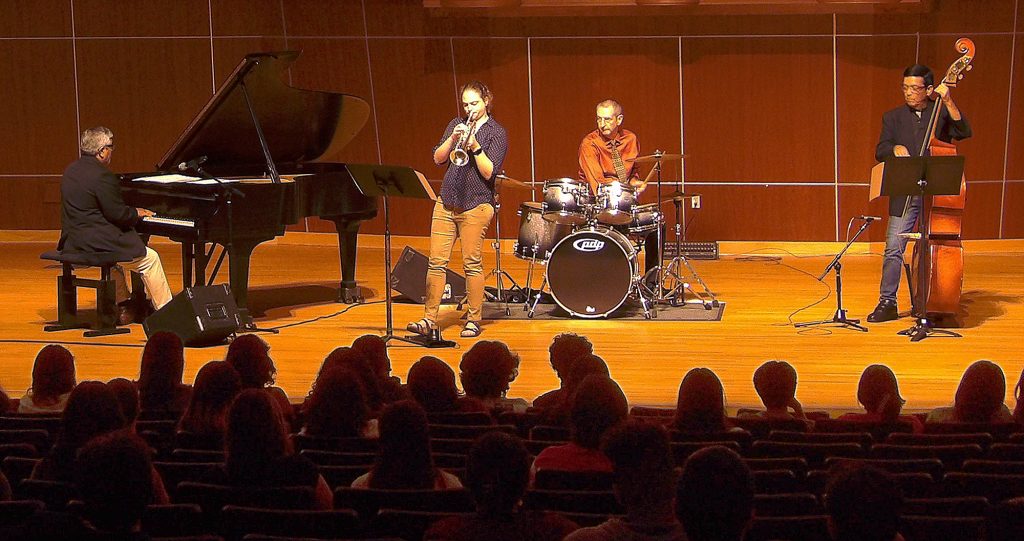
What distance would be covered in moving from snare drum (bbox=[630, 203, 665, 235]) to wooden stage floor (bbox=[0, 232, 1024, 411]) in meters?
0.60

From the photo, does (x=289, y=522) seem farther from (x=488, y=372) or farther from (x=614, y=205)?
(x=614, y=205)

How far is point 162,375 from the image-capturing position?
4.67 meters

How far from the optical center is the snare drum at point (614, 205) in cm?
784

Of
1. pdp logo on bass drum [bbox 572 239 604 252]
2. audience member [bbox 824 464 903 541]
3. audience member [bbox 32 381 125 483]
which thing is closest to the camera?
audience member [bbox 824 464 903 541]

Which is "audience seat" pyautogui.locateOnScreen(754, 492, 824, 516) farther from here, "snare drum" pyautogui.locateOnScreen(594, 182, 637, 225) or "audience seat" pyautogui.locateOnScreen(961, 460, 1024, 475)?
"snare drum" pyautogui.locateOnScreen(594, 182, 637, 225)

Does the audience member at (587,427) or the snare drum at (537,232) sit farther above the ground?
the snare drum at (537,232)

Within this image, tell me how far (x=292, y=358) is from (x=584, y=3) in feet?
17.0

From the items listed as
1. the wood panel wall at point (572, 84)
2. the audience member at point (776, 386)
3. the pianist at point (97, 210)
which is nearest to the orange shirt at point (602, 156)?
the pianist at point (97, 210)

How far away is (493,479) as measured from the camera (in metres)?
2.76

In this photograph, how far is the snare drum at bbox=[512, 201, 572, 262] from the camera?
8219 millimetres

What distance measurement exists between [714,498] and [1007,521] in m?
0.68

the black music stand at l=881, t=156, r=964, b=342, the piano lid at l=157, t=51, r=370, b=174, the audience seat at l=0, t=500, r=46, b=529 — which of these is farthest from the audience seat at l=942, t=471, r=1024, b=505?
the piano lid at l=157, t=51, r=370, b=174

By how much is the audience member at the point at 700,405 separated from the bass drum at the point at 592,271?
358 centimetres

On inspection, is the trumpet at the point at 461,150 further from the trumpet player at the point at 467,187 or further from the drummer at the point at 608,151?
the drummer at the point at 608,151
